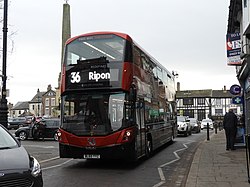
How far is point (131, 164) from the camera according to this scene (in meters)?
12.4

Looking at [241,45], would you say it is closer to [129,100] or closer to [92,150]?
[129,100]

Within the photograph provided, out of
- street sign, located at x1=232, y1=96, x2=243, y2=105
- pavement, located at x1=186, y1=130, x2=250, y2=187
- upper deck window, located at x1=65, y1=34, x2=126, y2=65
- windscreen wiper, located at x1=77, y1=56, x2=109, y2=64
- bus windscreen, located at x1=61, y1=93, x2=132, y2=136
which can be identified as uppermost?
upper deck window, located at x1=65, y1=34, x2=126, y2=65

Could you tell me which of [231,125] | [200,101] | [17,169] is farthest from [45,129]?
[200,101]

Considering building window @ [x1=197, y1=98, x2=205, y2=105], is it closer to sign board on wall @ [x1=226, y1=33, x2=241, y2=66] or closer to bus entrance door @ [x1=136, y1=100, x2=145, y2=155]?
sign board on wall @ [x1=226, y1=33, x2=241, y2=66]

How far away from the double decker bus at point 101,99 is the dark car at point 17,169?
4578mm

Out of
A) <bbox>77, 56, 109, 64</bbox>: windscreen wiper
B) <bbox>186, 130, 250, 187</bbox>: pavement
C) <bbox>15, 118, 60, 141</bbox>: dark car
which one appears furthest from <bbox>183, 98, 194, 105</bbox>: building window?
<bbox>77, 56, 109, 64</bbox>: windscreen wiper

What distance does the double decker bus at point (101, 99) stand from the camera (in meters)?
10.9

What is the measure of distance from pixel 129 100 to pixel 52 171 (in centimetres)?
315

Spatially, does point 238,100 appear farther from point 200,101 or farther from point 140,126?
point 200,101

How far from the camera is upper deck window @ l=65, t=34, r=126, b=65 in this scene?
1130cm

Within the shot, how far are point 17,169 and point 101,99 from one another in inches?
230

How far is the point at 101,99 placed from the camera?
440 inches

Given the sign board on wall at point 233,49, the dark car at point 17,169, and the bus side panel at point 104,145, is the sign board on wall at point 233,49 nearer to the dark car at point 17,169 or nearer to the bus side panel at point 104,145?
the bus side panel at point 104,145

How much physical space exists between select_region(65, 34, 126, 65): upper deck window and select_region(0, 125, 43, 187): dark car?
5.44 meters
